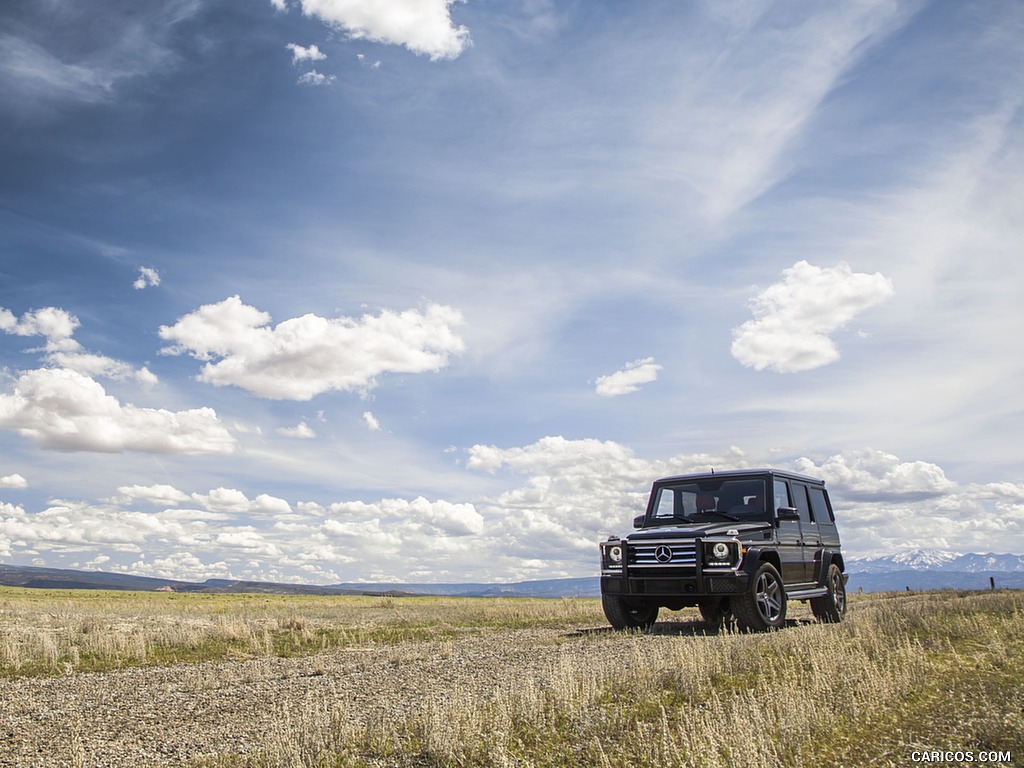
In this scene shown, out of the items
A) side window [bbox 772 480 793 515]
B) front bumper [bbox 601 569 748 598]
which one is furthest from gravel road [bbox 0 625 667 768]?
side window [bbox 772 480 793 515]

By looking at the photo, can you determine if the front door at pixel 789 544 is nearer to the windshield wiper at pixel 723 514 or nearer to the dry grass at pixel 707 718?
the windshield wiper at pixel 723 514

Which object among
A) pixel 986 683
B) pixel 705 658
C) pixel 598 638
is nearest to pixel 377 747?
pixel 705 658

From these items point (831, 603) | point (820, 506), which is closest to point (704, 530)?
point (831, 603)

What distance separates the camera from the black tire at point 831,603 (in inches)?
599

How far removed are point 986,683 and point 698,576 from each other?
16.9 feet

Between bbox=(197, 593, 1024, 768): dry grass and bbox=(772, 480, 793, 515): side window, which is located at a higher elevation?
bbox=(772, 480, 793, 515): side window

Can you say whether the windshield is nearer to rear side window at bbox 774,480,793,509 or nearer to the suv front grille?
rear side window at bbox 774,480,793,509

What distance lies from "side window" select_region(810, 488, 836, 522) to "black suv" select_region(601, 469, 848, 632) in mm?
74

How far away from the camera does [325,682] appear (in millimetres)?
8922

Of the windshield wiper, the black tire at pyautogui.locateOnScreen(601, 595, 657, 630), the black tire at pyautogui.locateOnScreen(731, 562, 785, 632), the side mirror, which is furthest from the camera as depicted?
the windshield wiper

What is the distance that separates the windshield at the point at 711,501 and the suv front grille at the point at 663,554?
1.34 meters

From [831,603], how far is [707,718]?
1108cm

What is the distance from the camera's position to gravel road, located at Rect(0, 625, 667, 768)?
613cm

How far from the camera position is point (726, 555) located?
39.5ft
